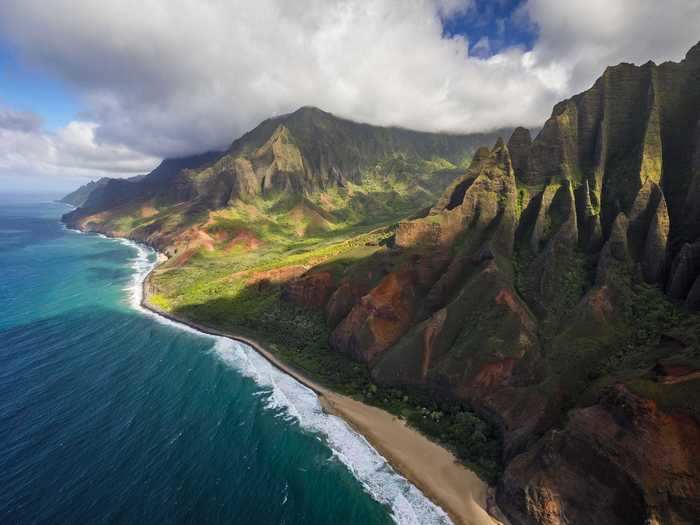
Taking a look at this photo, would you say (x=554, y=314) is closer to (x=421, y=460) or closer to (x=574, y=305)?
(x=574, y=305)

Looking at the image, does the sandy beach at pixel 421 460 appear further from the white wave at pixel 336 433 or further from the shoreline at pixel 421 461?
the white wave at pixel 336 433

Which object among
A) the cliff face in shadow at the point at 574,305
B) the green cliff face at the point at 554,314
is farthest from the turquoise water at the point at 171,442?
the cliff face in shadow at the point at 574,305

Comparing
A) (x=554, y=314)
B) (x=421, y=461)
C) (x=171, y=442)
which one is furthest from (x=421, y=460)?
(x=171, y=442)

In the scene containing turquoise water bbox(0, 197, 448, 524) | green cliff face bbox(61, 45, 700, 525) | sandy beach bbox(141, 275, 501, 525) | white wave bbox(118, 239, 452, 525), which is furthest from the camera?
white wave bbox(118, 239, 452, 525)

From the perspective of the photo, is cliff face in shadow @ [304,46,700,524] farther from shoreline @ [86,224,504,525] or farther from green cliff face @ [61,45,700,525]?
shoreline @ [86,224,504,525]

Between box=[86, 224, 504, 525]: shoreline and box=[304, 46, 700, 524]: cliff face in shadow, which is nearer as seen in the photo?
box=[304, 46, 700, 524]: cliff face in shadow

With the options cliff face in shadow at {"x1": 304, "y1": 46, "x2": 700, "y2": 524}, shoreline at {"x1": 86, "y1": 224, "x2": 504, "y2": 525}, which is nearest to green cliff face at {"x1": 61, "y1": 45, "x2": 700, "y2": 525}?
cliff face in shadow at {"x1": 304, "y1": 46, "x2": 700, "y2": 524}

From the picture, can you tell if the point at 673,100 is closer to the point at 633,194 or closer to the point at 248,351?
the point at 633,194
